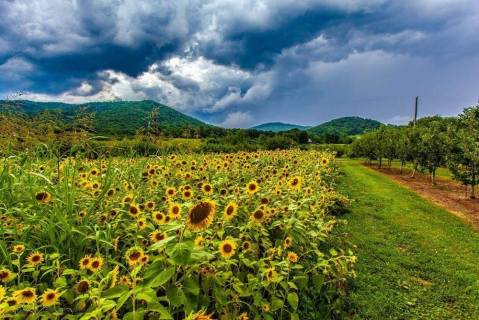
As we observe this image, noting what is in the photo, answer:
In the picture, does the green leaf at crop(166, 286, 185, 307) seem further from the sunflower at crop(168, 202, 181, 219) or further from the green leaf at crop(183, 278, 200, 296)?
the sunflower at crop(168, 202, 181, 219)

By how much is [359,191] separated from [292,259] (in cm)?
1516

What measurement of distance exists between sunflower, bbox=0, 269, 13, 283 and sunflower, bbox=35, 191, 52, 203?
0.82 m

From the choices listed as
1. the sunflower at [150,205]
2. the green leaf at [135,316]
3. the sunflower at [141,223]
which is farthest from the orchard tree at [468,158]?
the green leaf at [135,316]

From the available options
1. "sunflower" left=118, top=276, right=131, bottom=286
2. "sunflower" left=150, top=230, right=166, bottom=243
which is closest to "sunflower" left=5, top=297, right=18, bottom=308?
"sunflower" left=118, top=276, right=131, bottom=286

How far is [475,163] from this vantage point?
15992 millimetres

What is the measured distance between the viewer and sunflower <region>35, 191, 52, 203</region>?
9.06 ft

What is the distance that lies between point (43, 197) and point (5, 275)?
2.97 feet

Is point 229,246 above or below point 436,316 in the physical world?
above

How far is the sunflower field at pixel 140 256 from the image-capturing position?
6.10 ft

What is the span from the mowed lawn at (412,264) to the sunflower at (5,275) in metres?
4.25

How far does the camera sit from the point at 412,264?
715 centimetres

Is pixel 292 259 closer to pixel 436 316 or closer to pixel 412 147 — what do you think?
pixel 436 316

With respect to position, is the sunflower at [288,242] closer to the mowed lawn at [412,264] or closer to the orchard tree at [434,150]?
the mowed lawn at [412,264]

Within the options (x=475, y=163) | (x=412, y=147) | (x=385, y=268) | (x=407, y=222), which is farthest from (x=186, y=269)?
(x=412, y=147)
